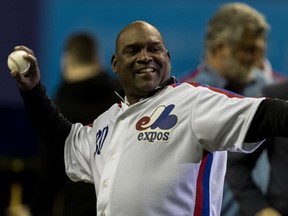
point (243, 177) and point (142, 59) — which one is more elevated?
point (142, 59)

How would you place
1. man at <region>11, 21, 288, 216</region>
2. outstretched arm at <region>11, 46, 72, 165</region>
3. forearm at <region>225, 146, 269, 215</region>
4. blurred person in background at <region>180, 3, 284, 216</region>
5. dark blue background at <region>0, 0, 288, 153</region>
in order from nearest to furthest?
man at <region>11, 21, 288, 216</region> < outstretched arm at <region>11, 46, 72, 165</region> < forearm at <region>225, 146, 269, 215</region> < blurred person in background at <region>180, 3, 284, 216</region> < dark blue background at <region>0, 0, 288, 153</region>

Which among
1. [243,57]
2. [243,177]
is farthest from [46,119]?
[243,57]

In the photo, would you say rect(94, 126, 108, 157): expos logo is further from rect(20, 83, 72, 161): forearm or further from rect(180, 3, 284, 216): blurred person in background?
rect(180, 3, 284, 216): blurred person in background

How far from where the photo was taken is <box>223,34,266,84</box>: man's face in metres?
4.89

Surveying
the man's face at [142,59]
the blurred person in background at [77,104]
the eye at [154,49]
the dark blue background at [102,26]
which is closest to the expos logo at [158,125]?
the man's face at [142,59]

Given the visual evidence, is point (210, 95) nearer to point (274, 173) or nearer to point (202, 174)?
point (202, 174)

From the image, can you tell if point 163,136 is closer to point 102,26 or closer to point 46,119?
point 46,119

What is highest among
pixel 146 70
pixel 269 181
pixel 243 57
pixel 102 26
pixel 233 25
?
pixel 102 26

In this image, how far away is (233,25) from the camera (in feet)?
16.3

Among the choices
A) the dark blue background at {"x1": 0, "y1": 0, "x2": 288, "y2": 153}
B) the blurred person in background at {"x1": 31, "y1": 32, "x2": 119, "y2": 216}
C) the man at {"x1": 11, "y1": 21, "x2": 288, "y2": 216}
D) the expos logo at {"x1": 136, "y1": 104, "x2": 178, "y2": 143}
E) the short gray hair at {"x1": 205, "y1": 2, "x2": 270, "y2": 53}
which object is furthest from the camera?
the dark blue background at {"x1": 0, "y1": 0, "x2": 288, "y2": 153}

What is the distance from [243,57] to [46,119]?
1.38 m

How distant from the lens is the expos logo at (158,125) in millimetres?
3428

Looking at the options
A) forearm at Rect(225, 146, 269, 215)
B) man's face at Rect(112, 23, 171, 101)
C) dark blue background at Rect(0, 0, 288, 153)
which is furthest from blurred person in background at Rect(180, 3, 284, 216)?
dark blue background at Rect(0, 0, 288, 153)

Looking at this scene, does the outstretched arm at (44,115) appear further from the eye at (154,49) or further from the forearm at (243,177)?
the forearm at (243,177)
